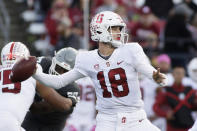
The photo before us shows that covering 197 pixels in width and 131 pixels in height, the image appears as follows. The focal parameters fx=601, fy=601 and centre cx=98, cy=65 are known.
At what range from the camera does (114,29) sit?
6.01 m

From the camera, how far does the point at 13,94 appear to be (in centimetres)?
577

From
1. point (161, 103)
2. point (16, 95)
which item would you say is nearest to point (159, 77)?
point (16, 95)

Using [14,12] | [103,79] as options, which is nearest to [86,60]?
[103,79]

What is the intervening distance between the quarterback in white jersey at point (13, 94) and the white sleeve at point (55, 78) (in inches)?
5.1

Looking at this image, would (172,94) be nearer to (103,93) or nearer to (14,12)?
(103,93)

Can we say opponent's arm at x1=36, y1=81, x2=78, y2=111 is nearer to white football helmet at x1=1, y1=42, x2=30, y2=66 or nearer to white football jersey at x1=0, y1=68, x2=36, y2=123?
white football jersey at x1=0, y1=68, x2=36, y2=123

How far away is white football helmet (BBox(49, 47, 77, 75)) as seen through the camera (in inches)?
262

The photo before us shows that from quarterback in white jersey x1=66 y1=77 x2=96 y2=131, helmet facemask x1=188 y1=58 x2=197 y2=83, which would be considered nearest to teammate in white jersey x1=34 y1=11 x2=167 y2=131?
helmet facemask x1=188 y1=58 x2=197 y2=83

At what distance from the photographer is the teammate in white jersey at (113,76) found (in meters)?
5.84

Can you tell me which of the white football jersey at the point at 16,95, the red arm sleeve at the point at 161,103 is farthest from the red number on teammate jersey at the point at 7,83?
the red arm sleeve at the point at 161,103

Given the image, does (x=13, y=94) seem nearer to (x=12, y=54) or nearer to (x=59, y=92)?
(x=12, y=54)

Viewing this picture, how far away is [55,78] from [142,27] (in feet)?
17.6

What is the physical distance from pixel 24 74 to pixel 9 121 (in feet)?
1.62

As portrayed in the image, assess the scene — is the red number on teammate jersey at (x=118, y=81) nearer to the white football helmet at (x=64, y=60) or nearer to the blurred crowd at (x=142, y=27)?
the white football helmet at (x=64, y=60)
